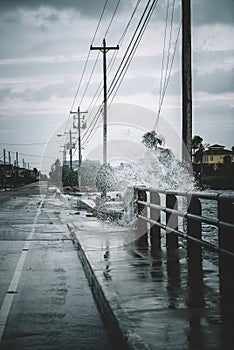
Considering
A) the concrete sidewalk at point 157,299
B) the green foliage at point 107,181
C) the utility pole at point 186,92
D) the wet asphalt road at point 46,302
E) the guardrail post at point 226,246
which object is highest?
the utility pole at point 186,92

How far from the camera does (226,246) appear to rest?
26.1 ft

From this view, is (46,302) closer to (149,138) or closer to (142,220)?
(142,220)

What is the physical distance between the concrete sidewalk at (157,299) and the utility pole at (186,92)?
183 inches

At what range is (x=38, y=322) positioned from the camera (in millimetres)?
7422

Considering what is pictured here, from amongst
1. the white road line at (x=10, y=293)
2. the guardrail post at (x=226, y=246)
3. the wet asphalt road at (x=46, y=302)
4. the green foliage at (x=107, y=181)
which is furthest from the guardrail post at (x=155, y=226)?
the green foliage at (x=107, y=181)

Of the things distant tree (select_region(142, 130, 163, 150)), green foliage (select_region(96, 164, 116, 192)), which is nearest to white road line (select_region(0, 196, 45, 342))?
green foliage (select_region(96, 164, 116, 192))

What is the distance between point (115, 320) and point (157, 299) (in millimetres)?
1126

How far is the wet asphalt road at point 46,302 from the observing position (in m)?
6.66

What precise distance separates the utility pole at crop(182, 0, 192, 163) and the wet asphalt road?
13.3 ft

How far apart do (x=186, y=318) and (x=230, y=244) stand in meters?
1.46

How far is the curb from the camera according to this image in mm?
5875

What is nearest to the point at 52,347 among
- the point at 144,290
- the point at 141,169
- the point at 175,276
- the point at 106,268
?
the point at 144,290

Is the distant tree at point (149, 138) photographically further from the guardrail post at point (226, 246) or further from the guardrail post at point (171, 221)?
the guardrail post at point (226, 246)

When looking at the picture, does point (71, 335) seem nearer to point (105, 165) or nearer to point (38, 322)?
A: point (38, 322)
